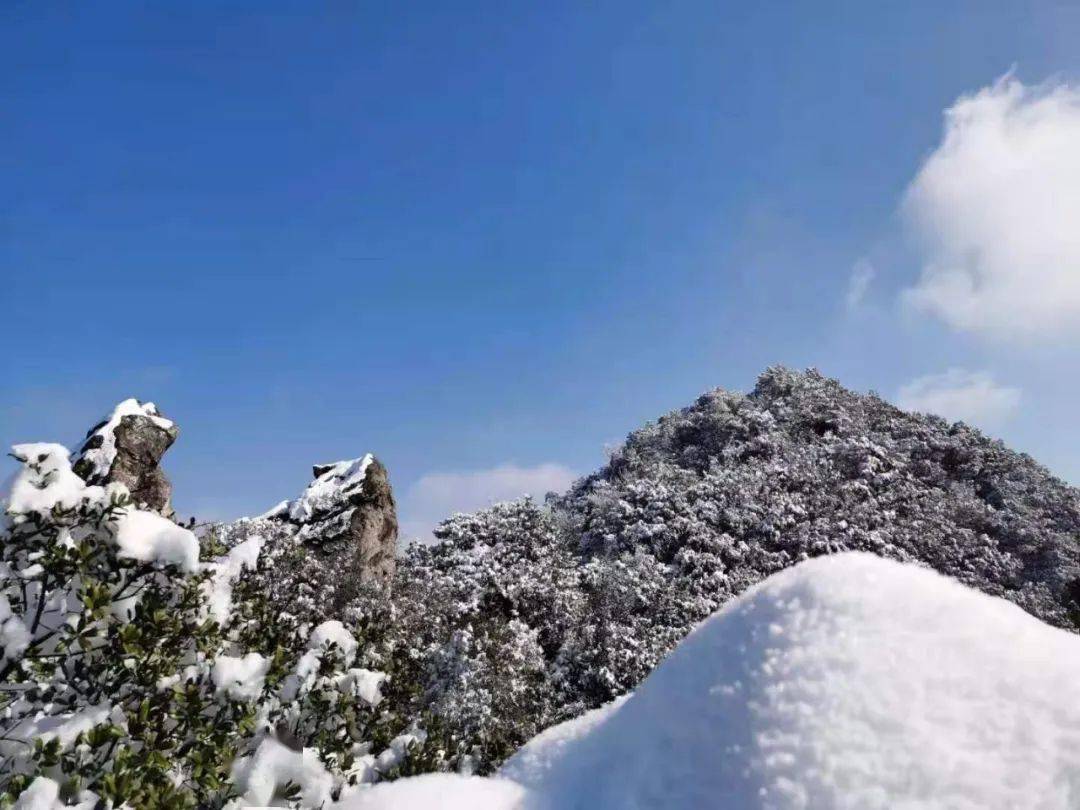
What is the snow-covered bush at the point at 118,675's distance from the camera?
3.29 metres

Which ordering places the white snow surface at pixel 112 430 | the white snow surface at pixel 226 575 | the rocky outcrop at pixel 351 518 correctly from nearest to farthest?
the white snow surface at pixel 226 575, the white snow surface at pixel 112 430, the rocky outcrop at pixel 351 518

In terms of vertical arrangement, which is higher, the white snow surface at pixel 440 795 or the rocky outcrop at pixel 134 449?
the rocky outcrop at pixel 134 449

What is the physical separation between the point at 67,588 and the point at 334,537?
17.2 m

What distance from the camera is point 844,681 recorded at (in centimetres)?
293

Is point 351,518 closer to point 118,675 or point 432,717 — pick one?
point 432,717

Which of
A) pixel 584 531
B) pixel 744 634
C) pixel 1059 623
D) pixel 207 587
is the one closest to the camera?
pixel 744 634

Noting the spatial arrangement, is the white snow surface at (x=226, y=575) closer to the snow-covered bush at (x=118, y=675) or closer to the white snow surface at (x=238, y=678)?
the snow-covered bush at (x=118, y=675)

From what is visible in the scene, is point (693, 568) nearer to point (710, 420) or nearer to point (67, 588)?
point (710, 420)

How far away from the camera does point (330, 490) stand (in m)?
22.0

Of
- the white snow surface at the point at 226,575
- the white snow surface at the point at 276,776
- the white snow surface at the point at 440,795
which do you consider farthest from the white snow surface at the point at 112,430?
the white snow surface at the point at 440,795

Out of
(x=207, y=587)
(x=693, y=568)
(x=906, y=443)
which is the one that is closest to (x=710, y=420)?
(x=906, y=443)

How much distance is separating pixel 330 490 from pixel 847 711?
20.8 meters

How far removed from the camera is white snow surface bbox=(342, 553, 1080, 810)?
261cm

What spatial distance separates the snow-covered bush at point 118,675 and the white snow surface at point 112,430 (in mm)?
11064
